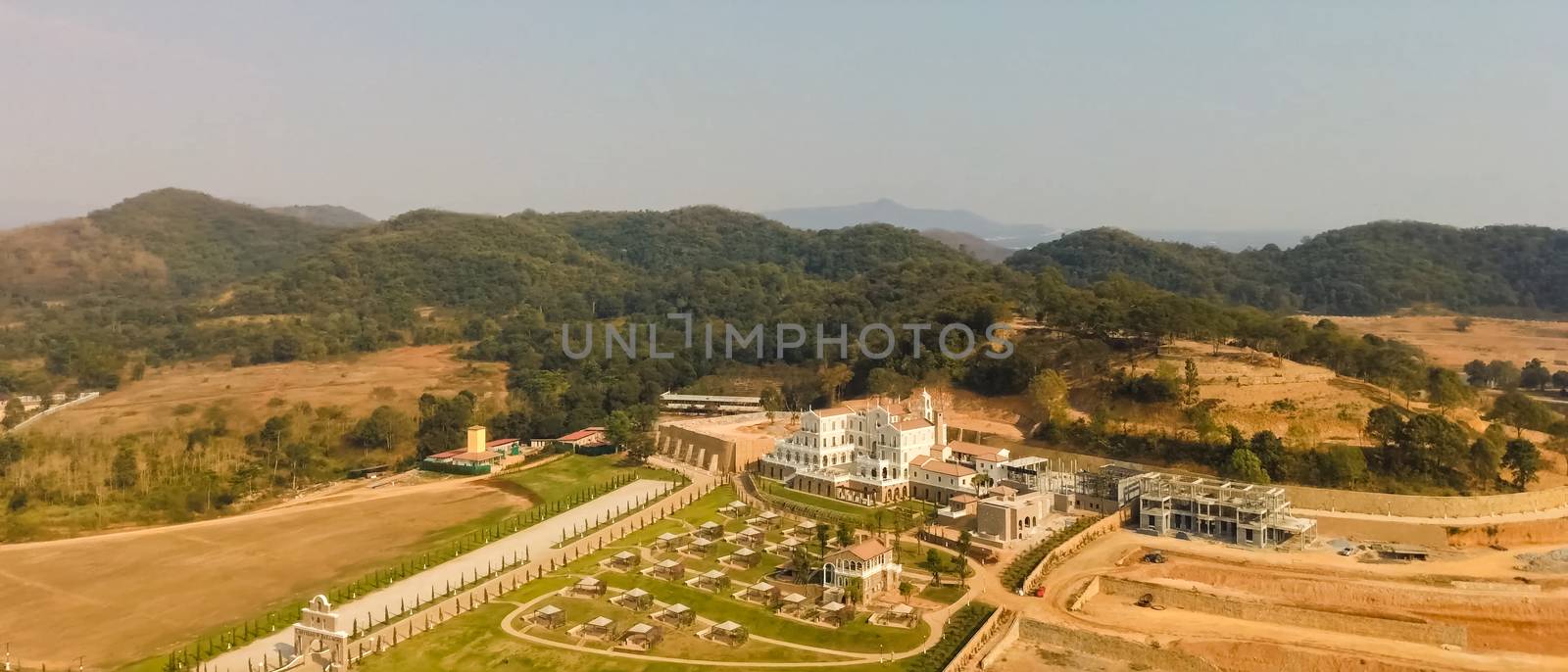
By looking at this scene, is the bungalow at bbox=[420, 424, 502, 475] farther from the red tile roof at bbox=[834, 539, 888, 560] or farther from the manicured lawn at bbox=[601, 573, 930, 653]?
the red tile roof at bbox=[834, 539, 888, 560]

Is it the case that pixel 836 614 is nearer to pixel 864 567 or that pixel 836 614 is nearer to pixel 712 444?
pixel 864 567

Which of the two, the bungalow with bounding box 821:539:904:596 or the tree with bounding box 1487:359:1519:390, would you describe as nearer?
the bungalow with bounding box 821:539:904:596

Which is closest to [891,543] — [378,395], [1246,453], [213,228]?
[1246,453]

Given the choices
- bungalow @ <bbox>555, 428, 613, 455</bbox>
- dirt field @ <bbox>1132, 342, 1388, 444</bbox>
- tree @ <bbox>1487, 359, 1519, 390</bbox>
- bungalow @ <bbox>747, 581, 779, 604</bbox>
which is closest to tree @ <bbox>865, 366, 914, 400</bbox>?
dirt field @ <bbox>1132, 342, 1388, 444</bbox>

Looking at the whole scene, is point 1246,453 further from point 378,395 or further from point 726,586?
point 378,395

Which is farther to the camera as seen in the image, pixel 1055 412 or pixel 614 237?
pixel 614 237
